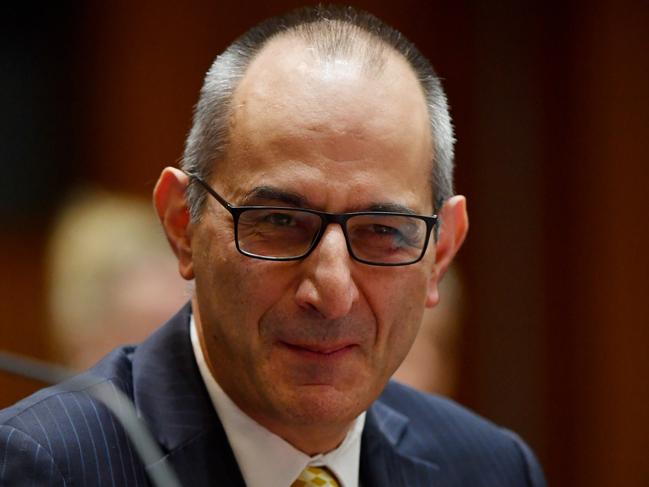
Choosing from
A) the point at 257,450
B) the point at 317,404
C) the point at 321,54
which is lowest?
the point at 257,450

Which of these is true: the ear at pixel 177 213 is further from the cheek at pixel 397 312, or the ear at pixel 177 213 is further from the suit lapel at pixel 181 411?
the cheek at pixel 397 312

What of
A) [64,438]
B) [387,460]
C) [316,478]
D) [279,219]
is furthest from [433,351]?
[64,438]

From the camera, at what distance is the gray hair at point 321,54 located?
1839 millimetres

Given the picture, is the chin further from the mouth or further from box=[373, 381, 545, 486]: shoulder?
box=[373, 381, 545, 486]: shoulder

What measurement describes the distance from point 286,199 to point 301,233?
0.06 m

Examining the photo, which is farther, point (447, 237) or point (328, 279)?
point (447, 237)

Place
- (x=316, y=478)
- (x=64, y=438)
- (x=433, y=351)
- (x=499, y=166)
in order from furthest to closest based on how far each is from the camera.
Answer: (x=499, y=166)
(x=433, y=351)
(x=316, y=478)
(x=64, y=438)

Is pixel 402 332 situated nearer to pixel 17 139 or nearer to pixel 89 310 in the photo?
pixel 89 310

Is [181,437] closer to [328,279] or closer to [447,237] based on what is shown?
[328,279]

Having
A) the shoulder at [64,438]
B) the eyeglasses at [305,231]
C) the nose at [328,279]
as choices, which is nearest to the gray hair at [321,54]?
the eyeglasses at [305,231]

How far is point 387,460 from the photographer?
2.10 meters

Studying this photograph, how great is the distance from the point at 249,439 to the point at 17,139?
2.77 m

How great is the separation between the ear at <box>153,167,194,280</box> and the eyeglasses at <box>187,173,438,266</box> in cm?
14

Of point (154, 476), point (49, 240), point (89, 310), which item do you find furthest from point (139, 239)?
point (154, 476)
